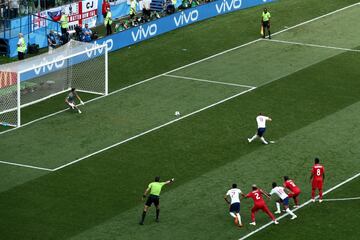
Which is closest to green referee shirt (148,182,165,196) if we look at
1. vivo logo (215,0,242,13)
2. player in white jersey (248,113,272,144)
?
player in white jersey (248,113,272,144)

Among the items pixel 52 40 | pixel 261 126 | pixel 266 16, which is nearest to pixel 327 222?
pixel 261 126

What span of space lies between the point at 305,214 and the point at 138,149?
999 cm

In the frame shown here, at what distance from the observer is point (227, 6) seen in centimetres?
7581

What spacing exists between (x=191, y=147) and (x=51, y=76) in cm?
1047

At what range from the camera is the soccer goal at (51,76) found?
178 feet

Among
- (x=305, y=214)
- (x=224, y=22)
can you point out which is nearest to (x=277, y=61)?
(x=224, y=22)

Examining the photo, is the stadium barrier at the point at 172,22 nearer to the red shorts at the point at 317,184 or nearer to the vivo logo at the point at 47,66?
the vivo logo at the point at 47,66

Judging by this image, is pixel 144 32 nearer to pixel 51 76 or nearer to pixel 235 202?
pixel 51 76

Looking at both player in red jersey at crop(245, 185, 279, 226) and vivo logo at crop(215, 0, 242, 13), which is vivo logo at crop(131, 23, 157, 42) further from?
player in red jersey at crop(245, 185, 279, 226)

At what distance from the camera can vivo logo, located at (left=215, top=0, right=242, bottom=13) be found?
75.1 metres

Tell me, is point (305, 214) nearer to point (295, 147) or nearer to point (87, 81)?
point (295, 147)

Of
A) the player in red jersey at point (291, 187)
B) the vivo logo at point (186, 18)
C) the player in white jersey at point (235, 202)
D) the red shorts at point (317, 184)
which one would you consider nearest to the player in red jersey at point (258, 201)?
the player in white jersey at point (235, 202)

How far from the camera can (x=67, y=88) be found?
59469 millimetres

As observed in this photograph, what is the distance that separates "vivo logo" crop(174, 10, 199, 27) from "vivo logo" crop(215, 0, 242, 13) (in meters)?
2.30
